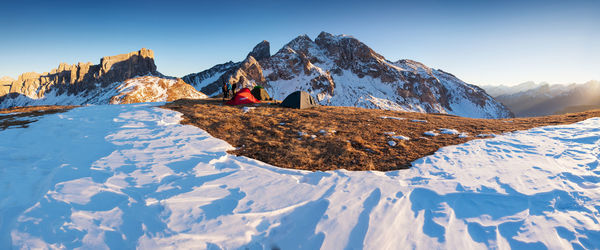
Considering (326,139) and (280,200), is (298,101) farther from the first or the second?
(280,200)

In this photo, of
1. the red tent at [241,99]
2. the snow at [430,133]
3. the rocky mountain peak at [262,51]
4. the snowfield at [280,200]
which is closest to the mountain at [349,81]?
the rocky mountain peak at [262,51]

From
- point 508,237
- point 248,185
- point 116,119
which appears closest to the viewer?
point 508,237

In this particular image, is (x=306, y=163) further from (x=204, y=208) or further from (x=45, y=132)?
(x=45, y=132)

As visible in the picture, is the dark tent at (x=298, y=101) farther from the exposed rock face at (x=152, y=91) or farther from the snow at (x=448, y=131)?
the exposed rock face at (x=152, y=91)

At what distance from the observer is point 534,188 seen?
5.12 meters

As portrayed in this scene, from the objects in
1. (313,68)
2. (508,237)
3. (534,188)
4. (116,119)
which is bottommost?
(508,237)

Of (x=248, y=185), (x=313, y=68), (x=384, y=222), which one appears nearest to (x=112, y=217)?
(x=248, y=185)

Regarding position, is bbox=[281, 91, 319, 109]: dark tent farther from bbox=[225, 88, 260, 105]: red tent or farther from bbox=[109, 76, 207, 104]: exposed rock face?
bbox=[109, 76, 207, 104]: exposed rock face

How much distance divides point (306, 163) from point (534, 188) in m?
5.91

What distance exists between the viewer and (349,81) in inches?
6673

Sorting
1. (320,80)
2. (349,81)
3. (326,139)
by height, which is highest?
(349,81)

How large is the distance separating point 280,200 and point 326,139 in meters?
4.84

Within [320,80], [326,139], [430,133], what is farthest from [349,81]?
[326,139]

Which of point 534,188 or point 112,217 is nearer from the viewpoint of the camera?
point 112,217
